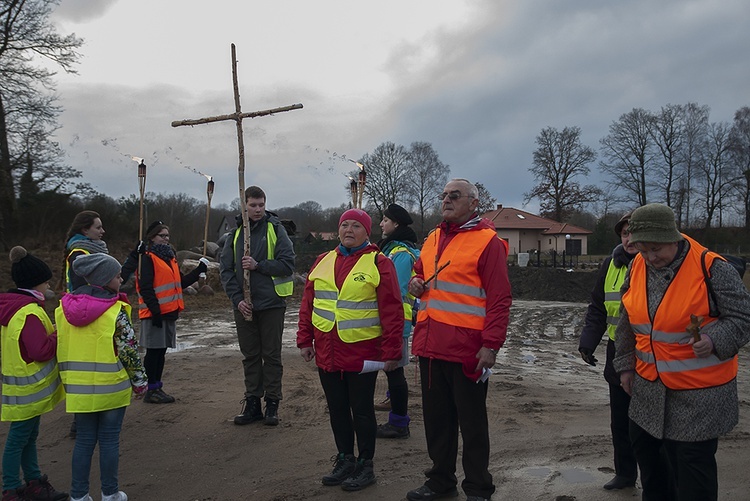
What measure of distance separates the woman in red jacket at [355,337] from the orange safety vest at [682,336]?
1844 millimetres

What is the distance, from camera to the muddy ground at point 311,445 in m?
4.62

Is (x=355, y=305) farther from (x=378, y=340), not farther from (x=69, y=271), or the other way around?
(x=69, y=271)

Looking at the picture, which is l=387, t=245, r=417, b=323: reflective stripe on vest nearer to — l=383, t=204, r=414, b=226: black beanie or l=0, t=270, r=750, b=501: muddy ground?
l=383, t=204, r=414, b=226: black beanie

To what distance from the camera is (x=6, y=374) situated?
14.3ft

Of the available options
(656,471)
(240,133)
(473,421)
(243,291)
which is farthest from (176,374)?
(656,471)

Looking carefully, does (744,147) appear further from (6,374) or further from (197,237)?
(6,374)

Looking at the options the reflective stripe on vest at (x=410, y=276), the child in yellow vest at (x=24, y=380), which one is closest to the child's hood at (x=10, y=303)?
the child in yellow vest at (x=24, y=380)

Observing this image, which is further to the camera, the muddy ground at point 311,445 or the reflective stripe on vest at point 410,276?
the reflective stripe on vest at point 410,276

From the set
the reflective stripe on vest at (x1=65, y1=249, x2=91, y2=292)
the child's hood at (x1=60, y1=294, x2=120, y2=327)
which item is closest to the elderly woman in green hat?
the child's hood at (x1=60, y1=294, x2=120, y2=327)

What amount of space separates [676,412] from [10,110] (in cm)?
2443

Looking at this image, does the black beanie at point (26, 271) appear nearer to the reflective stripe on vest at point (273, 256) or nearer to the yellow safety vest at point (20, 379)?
the yellow safety vest at point (20, 379)

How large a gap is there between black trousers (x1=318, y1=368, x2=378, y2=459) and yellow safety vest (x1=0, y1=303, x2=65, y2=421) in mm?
2021

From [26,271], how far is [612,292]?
14.5 ft

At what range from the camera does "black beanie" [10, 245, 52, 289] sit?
4434 mm
